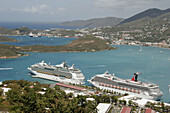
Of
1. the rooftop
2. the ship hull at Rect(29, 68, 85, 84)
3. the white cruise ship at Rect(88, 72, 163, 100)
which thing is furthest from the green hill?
the rooftop

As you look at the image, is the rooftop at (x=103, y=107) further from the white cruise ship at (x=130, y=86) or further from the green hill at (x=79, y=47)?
the green hill at (x=79, y=47)

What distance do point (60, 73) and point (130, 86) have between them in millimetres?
14923

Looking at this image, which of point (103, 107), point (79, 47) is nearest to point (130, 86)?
point (103, 107)

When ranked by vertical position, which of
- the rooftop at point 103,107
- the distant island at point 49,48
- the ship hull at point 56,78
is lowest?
the ship hull at point 56,78

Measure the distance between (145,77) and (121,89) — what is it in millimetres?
11492

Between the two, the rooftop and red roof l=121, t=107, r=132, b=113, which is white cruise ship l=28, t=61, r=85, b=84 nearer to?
the rooftop

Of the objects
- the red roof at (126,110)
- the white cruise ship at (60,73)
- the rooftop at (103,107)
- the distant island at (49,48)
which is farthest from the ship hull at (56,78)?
the distant island at (49,48)

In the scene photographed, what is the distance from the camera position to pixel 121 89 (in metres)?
38.2

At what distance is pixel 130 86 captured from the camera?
37406mm

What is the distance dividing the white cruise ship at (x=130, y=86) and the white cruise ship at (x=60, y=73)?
302cm

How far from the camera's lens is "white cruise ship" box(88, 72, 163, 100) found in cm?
3522

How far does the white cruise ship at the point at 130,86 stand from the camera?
116 feet

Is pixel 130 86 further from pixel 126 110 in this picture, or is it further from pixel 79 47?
pixel 79 47

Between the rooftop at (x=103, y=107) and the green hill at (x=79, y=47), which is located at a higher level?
the green hill at (x=79, y=47)
